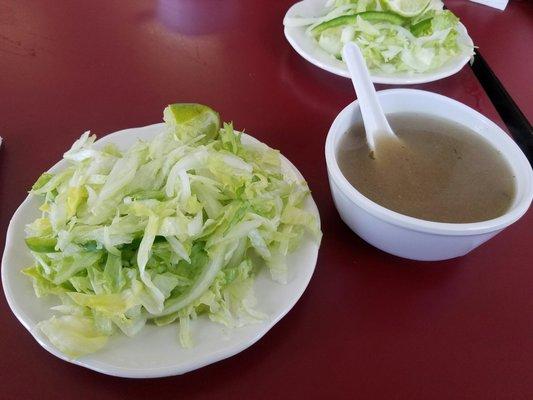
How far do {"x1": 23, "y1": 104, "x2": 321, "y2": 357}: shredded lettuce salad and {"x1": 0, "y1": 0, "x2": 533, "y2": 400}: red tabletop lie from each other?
0.09 metres

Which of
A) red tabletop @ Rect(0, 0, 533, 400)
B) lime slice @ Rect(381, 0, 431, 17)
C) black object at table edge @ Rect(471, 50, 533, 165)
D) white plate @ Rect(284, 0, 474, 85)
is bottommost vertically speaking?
red tabletop @ Rect(0, 0, 533, 400)

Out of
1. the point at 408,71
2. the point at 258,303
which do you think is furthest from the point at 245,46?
the point at 258,303

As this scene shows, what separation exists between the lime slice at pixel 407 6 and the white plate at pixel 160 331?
80cm

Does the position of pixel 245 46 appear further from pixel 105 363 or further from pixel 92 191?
pixel 105 363

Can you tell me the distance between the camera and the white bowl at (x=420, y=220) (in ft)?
2.46

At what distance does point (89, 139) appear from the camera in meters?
0.93

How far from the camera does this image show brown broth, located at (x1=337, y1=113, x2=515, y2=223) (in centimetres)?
83

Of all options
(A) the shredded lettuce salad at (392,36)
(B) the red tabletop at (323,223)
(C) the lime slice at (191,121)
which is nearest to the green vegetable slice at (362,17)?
(A) the shredded lettuce salad at (392,36)

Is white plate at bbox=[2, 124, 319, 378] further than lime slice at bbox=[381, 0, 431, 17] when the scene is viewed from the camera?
No

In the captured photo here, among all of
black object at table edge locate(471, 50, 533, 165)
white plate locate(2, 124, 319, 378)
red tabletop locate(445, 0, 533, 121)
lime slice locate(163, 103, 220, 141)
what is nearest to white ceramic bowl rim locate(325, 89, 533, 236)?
white plate locate(2, 124, 319, 378)

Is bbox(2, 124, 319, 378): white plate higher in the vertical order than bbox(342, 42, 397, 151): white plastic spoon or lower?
lower

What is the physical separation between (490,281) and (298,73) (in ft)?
2.38

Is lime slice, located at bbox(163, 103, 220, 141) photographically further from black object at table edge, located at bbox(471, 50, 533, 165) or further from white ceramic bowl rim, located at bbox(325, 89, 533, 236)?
black object at table edge, located at bbox(471, 50, 533, 165)

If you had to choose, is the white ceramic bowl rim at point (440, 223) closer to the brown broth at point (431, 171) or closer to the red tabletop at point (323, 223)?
the brown broth at point (431, 171)
